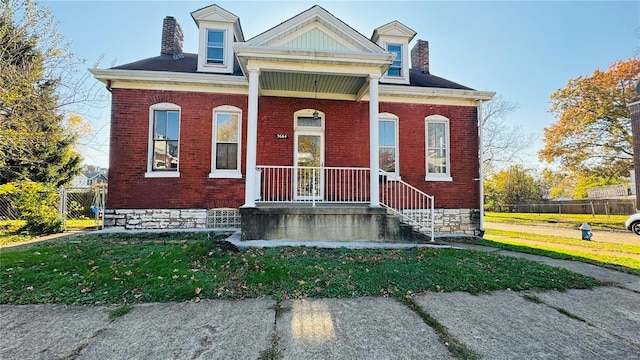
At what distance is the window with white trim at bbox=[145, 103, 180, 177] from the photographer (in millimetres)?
8312

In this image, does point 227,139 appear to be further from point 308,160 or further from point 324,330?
point 324,330

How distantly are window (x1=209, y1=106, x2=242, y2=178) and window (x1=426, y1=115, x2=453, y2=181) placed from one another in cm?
594

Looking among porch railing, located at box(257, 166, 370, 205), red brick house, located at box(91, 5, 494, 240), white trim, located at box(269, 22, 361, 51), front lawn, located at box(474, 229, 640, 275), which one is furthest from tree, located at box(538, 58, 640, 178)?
white trim, located at box(269, 22, 361, 51)

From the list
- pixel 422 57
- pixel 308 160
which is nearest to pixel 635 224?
pixel 422 57

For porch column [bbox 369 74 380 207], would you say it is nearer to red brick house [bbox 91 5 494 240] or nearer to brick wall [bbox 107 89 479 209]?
red brick house [bbox 91 5 494 240]

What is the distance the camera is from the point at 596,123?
63.7ft

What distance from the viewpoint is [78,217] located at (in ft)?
42.8

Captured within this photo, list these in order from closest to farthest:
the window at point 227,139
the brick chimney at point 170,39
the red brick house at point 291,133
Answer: the red brick house at point 291,133 < the window at point 227,139 < the brick chimney at point 170,39

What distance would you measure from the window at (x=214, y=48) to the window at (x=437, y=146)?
6880mm

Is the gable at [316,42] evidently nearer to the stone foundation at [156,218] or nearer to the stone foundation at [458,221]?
the stone foundation at [156,218]

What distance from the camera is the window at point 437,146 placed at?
9320 mm

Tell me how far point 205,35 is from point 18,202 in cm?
730

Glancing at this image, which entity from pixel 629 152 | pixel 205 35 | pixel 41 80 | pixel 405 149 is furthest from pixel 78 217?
pixel 629 152

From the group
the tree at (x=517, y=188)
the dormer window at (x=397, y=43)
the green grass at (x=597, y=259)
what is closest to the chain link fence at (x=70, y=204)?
the dormer window at (x=397, y=43)
